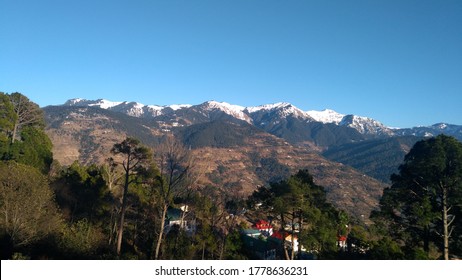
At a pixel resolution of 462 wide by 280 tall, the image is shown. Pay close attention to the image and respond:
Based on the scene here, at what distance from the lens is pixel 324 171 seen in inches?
7254

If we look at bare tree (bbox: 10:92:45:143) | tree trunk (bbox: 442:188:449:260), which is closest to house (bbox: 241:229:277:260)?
tree trunk (bbox: 442:188:449:260)

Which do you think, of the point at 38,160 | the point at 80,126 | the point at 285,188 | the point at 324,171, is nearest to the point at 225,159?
the point at 324,171

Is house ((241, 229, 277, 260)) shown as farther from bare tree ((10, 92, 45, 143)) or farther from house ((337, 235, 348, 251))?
bare tree ((10, 92, 45, 143))

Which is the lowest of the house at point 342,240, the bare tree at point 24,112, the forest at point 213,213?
the house at point 342,240

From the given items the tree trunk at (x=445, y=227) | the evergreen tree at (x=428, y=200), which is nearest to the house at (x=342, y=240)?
the evergreen tree at (x=428, y=200)

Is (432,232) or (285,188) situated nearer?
(432,232)

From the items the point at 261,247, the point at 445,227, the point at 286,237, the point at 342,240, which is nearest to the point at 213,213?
the point at 286,237

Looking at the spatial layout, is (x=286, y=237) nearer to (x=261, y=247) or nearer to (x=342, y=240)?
(x=342, y=240)

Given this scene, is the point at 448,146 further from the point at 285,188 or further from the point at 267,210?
the point at 267,210

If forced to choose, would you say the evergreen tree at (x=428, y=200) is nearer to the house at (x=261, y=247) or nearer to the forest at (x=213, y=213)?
the forest at (x=213, y=213)

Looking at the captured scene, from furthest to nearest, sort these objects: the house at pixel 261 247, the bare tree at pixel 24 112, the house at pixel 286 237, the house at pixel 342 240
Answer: the bare tree at pixel 24 112, the house at pixel 261 247, the house at pixel 342 240, the house at pixel 286 237

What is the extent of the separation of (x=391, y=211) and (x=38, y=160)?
86.9ft

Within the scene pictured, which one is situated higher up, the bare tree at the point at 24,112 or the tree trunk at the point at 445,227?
the bare tree at the point at 24,112

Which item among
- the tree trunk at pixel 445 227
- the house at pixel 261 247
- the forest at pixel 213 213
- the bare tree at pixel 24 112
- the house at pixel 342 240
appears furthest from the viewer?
the bare tree at pixel 24 112
